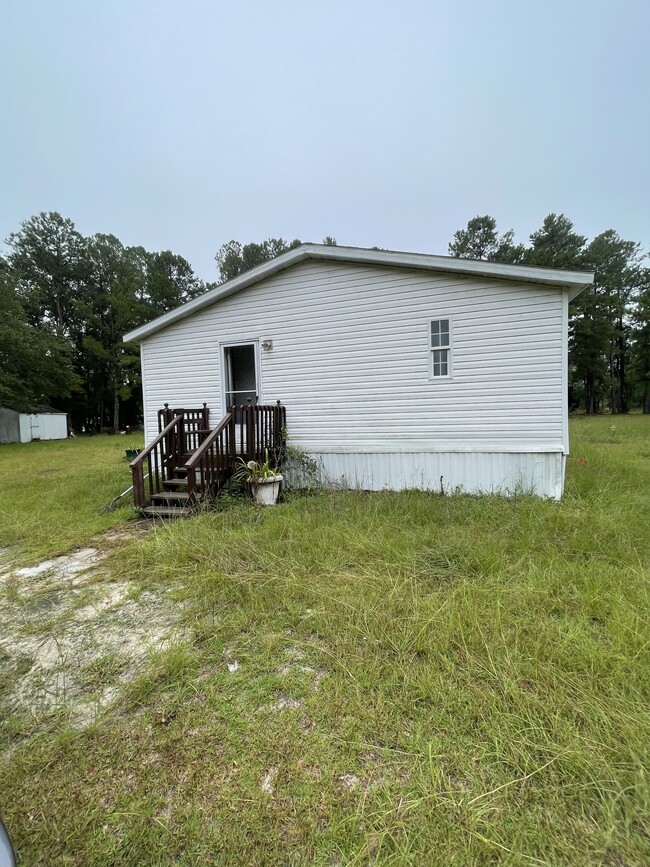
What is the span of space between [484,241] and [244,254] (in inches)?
851

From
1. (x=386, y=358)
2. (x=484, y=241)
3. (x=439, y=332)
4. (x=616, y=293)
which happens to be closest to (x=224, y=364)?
(x=386, y=358)

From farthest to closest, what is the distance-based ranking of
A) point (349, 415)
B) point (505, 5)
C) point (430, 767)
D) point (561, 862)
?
1. point (505, 5)
2. point (349, 415)
3. point (430, 767)
4. point (561, 862)

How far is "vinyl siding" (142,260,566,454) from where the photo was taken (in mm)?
5426

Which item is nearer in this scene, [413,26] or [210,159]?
[413,26]

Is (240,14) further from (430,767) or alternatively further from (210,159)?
(430,767)

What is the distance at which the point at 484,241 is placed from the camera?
109 feet

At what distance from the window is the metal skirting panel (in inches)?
52.9

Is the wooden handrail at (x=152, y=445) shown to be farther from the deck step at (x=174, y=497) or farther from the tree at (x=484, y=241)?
the tree at (x=484, y=241)

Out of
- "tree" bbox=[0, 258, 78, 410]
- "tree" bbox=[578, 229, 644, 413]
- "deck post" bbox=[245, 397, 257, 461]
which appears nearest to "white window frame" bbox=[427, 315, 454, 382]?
"deck post" bbox=[245, 397, 257, 461]

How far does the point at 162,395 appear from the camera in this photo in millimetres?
7871

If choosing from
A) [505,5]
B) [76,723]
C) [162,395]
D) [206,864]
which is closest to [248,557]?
[76,723]

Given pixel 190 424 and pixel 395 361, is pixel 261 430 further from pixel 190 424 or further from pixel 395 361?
pixel 395 361

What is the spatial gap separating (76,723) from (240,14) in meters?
15.3

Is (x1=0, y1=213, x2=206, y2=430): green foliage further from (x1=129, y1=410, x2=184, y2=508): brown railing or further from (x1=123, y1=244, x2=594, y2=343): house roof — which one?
(x1=129, y1=410, x2=184, y2=508): brown railing
